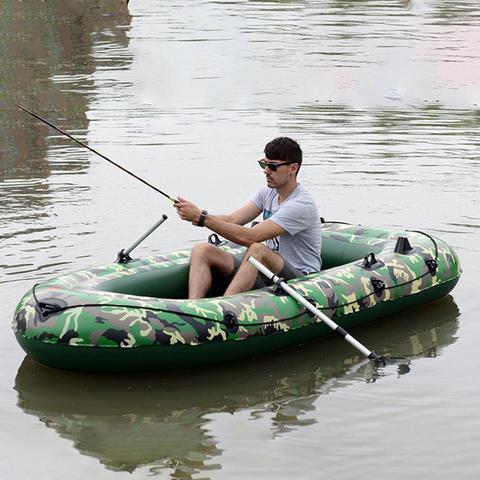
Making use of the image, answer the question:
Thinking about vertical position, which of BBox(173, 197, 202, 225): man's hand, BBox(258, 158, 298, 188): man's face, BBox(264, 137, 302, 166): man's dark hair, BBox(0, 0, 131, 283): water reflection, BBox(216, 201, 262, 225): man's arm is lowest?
BBox(0, 0, 131, 283): water reflection

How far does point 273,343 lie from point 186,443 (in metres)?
1.34

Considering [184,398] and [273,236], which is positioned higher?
[273,236]

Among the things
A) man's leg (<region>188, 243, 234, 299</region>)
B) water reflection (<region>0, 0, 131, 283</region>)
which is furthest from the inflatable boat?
water reflection (<region>0, 0, 131, 283</region>)

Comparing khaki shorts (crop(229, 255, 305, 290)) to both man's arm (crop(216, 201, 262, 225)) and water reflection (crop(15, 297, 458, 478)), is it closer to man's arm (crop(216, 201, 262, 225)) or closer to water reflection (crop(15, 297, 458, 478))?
man's arm (crop(216, 201, 262, 225))

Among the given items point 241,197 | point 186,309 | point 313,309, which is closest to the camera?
point 186,309

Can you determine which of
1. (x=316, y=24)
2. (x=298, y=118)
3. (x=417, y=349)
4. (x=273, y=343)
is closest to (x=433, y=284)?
(x=417, y=349)

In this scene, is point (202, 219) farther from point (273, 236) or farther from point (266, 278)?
point (266, 278)

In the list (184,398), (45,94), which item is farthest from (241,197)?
(45,94)

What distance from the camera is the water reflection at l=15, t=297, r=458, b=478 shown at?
22.2ft

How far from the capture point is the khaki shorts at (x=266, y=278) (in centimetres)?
839

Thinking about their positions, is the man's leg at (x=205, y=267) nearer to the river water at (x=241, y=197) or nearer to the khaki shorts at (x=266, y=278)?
the khaki shorts at (x=266, y=278)

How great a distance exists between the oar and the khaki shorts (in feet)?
0.83

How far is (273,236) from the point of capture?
27.4 ft

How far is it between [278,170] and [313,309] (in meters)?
1.03
